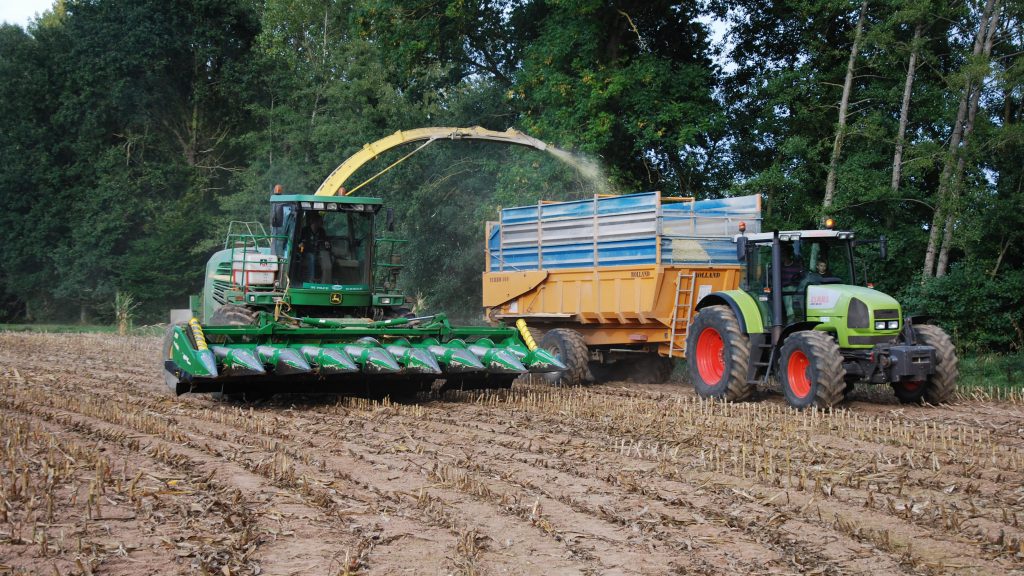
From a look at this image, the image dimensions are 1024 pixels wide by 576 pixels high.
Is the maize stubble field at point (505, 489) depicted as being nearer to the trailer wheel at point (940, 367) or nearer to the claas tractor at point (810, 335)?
the trailer wheel at point (940, 367)

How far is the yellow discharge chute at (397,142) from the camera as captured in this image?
15117 mm

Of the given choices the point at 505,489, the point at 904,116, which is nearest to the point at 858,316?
the point at 505,489

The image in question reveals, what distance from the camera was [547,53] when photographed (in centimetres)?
2234

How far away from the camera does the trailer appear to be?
13.2 meters

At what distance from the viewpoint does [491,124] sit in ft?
87.5

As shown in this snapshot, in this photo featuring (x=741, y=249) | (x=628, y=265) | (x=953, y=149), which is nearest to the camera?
(x=741, y=249)

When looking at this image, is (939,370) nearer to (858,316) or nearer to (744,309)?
(858,316)

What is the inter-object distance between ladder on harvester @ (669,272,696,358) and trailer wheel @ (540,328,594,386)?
51.9 inches

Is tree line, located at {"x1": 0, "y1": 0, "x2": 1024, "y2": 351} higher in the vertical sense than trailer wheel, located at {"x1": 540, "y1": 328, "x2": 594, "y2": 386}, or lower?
higher

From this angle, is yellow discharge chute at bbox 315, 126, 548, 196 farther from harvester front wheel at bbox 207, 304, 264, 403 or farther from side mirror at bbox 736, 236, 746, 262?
side mirror at bbox 736, 236, 746, 262

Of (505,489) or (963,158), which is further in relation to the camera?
(963,158)

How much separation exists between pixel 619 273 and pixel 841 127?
298 inches

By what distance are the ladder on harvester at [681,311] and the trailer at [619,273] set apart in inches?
0.5

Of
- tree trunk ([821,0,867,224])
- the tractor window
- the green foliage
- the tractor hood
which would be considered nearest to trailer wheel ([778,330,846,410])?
the tractor hood
